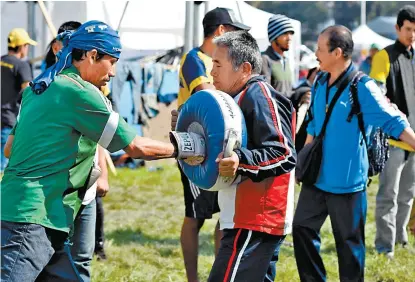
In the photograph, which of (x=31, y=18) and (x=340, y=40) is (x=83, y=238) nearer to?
(x=340, y=40)

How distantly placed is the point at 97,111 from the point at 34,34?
11.0m

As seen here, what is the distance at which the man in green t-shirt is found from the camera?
383cm

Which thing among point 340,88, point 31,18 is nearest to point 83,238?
point 340,88

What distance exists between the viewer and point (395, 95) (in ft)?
24.1

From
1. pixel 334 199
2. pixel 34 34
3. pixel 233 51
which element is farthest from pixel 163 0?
pixel 233 51

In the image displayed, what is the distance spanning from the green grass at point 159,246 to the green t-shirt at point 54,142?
8.75 ft

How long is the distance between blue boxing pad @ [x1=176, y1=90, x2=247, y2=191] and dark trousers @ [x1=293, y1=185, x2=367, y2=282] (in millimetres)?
1715

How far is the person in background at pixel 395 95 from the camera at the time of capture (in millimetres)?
7305

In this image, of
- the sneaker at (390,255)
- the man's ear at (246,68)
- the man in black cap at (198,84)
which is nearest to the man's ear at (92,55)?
the man's ear at (246,68)

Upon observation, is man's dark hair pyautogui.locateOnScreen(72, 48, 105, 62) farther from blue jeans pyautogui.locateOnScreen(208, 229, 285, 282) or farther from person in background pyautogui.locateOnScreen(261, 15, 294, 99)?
person in background pyautogui.locateOnScreen(261, 15, 294, 99)

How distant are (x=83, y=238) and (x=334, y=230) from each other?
176 cm

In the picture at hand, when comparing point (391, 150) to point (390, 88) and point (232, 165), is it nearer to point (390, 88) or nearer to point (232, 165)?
point (390, 88)

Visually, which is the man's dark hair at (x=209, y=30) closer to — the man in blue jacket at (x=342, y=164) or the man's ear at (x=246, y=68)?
the man in blue jacket at (x=342, y=164)

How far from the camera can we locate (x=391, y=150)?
7.40m
